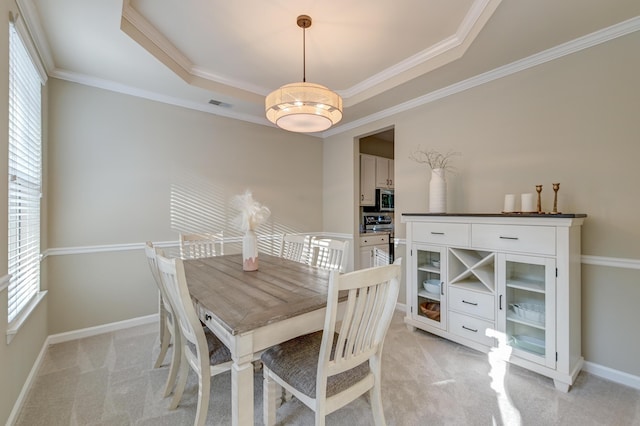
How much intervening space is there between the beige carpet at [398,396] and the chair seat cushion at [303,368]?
466 millimetres

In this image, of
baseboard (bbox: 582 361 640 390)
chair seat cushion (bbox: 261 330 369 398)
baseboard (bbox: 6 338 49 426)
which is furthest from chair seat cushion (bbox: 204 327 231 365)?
baseboard (bbox: 582 361 640 390)

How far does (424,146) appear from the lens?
3.19 meters

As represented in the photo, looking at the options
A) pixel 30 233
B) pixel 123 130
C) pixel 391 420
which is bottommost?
pixel 391 420

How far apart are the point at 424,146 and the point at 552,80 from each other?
3.92 feet

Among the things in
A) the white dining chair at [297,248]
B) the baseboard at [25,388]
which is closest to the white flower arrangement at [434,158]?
the white dining chair at [297,248]

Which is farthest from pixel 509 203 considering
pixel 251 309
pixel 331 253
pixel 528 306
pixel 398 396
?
pixel 251 309

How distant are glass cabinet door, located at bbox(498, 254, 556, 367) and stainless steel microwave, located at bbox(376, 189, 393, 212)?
2567 millimetres

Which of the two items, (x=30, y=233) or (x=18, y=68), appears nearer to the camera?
(x=18, y=68)

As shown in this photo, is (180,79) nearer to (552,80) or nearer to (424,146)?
(424,146)

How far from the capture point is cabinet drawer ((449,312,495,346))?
2270mm

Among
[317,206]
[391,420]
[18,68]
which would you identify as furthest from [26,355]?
[317,206]

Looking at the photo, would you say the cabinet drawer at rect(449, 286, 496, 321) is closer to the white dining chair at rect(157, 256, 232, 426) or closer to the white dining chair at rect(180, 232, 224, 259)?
the white dining chair at rect(157, 256, 232, 426)

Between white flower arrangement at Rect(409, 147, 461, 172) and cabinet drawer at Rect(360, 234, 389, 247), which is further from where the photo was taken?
cabinet drawer at Rect(360, 234, 389, 247)

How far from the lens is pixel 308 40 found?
2.38 m
